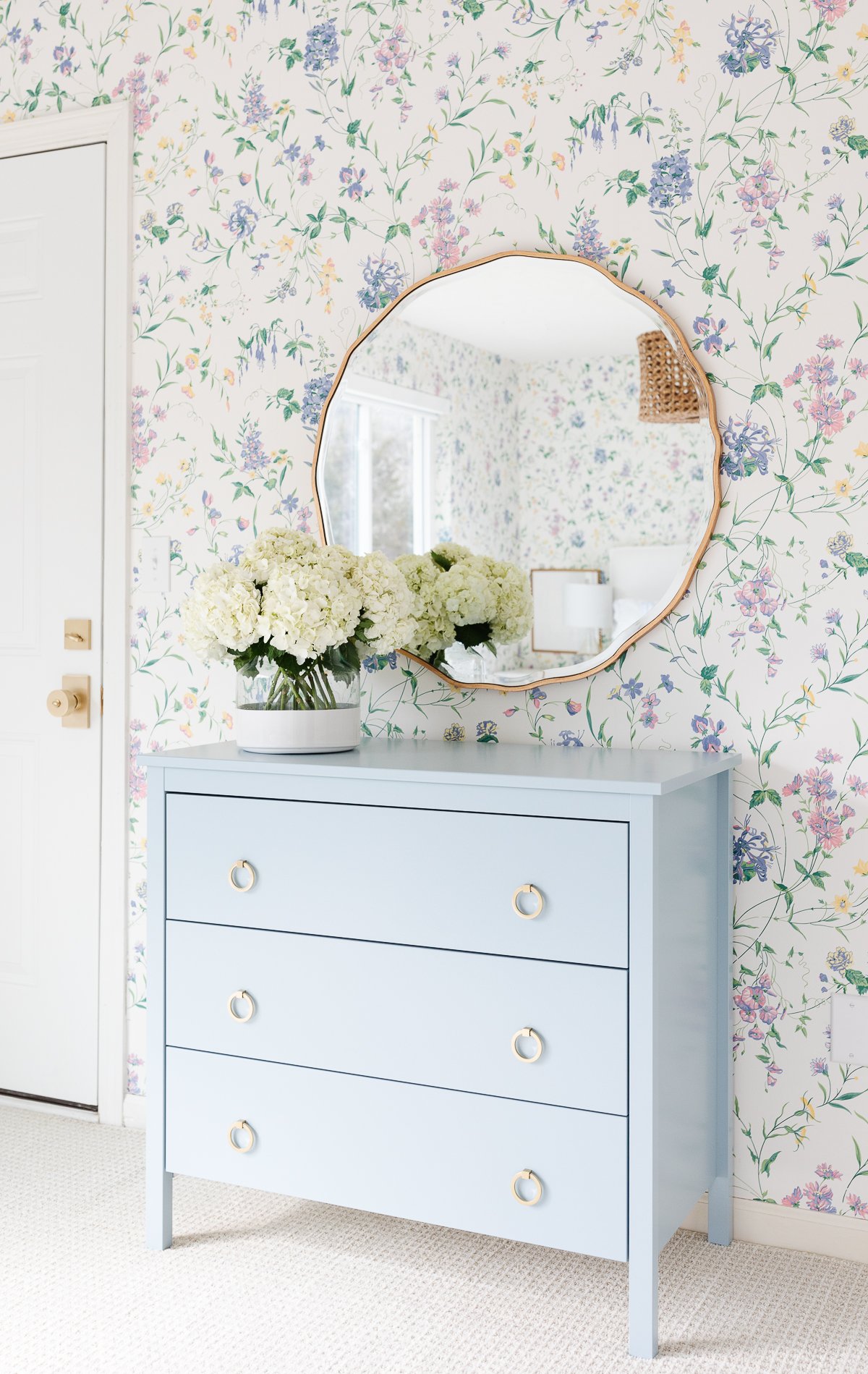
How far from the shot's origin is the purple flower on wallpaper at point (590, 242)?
84.7 inches

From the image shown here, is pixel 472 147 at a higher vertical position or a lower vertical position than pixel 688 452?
higher

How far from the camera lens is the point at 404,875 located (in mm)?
1849

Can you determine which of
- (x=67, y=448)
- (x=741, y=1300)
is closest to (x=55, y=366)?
(x=67, y=448)

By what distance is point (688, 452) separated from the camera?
210 centimetres

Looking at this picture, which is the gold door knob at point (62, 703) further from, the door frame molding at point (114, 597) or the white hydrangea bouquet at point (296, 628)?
the white hydrangea bouquet at point (296, 628)

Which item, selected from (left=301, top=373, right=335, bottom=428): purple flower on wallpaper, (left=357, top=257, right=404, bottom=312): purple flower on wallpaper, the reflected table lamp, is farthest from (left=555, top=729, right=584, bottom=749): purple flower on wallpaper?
(left=357, top=257, right=404, bottom=312): purple flower on wallpaper

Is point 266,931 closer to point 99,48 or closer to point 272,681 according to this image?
point 272,681

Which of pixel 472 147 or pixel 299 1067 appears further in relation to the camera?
pixel 472 147

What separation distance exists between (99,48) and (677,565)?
1740mm

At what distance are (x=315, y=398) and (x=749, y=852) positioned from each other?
123 cm

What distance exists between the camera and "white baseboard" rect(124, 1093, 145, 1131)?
2590mm

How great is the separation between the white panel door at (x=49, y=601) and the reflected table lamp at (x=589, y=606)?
42.4 inches

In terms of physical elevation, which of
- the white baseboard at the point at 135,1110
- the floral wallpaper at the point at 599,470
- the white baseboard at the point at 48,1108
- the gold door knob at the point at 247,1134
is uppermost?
the floral wallpaper at the point at 599,470

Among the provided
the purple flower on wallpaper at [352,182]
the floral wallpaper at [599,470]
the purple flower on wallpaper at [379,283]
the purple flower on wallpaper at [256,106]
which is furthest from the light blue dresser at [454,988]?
the purple flower on wallpaper at [256,106]
